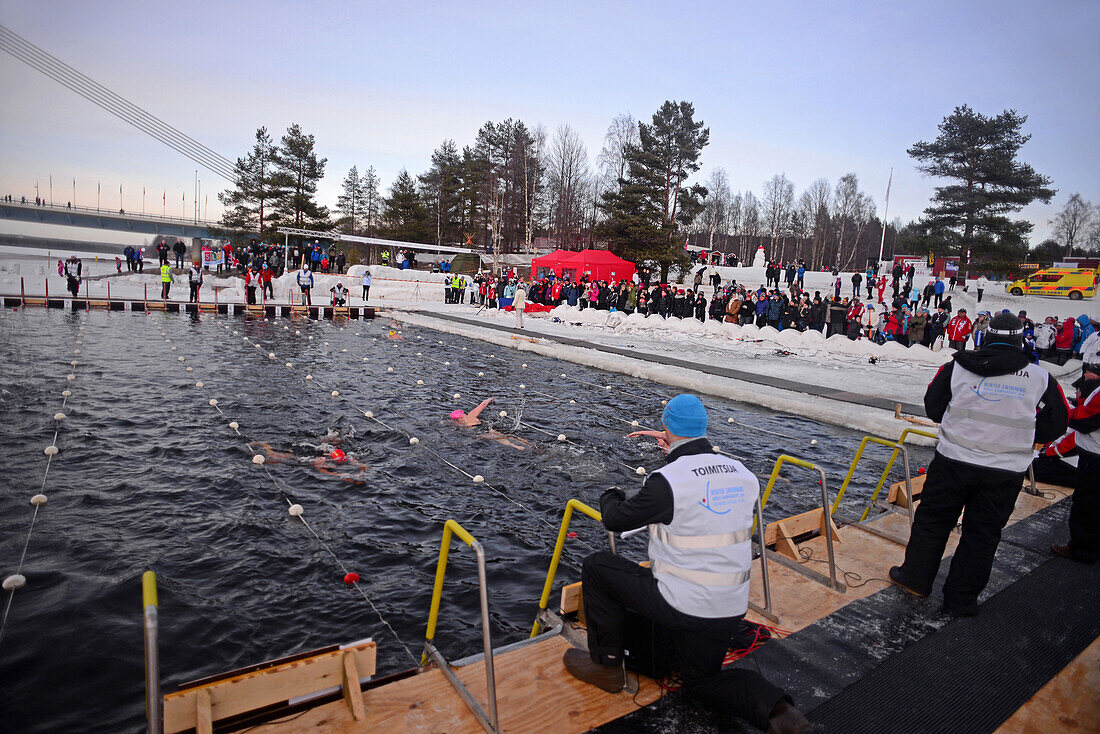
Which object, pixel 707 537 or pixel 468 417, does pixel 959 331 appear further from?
pixel 707 537

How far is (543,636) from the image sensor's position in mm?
3602

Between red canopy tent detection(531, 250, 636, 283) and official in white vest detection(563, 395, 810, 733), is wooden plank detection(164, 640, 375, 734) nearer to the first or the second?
official in white vest detection(563, 395, 810, 733)

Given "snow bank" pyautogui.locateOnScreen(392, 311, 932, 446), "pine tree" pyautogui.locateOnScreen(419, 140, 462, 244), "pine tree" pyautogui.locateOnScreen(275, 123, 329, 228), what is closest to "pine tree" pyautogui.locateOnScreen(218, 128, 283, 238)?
"pine tree" pyautogui.locateOnScreen(275, 123, 329, 228)

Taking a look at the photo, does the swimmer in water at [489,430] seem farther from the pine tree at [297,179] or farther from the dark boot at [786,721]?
the pine tree at [297,179]

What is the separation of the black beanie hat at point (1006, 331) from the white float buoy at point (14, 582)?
7.15m

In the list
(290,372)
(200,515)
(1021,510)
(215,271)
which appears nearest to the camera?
(200,515)

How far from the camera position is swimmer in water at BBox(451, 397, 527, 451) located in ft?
28.9

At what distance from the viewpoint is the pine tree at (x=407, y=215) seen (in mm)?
59250

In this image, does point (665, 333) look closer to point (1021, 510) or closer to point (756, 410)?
point (756, 410)

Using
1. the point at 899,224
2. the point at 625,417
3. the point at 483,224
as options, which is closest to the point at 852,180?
the point at 899,224

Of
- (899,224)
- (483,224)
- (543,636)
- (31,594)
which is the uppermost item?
(899,224)

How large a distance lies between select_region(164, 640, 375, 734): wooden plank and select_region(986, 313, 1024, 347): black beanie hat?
4.27 metres

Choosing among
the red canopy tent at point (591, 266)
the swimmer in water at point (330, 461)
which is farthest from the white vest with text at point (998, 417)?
the red canopy tent at point (591, 266)

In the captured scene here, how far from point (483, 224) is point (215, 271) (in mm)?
30247
